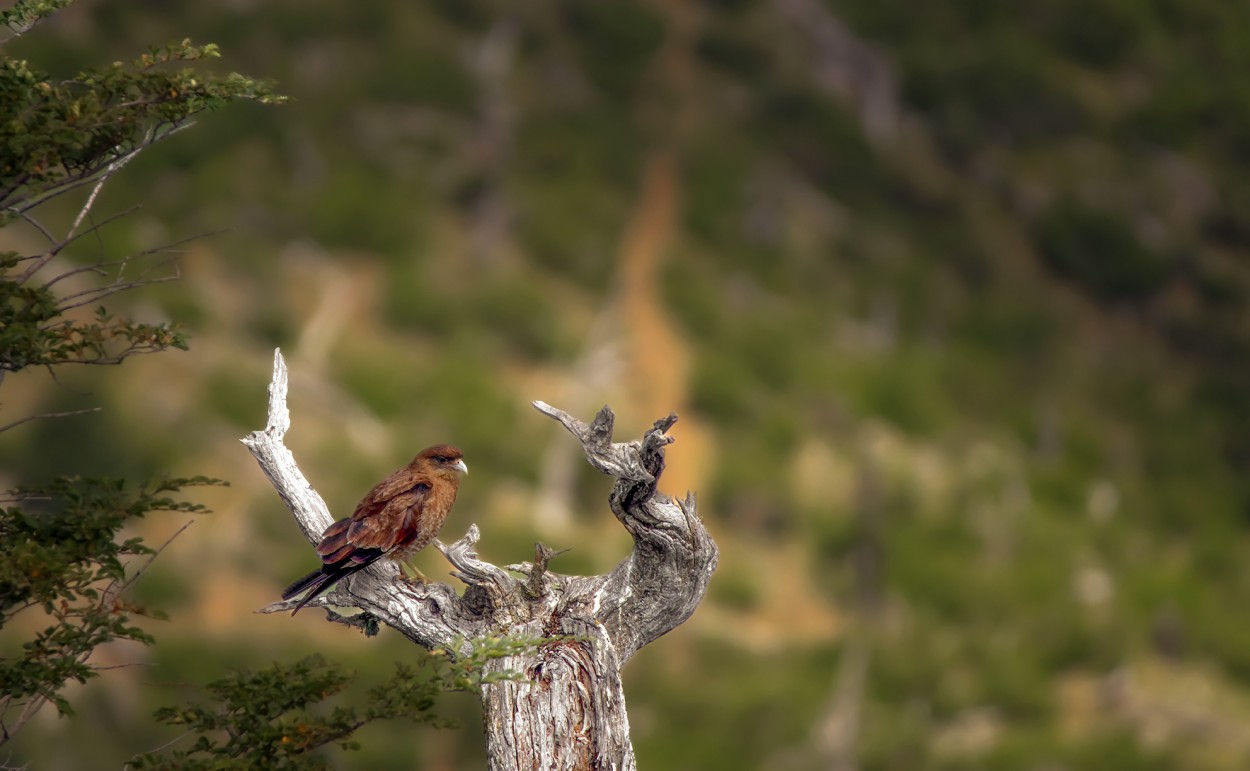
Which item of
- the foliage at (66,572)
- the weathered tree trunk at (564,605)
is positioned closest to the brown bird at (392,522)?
the weathered tree trunk at (564,605)

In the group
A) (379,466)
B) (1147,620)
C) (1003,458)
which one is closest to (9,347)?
(379,466)

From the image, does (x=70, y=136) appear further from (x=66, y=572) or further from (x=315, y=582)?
(x=315, y=582)

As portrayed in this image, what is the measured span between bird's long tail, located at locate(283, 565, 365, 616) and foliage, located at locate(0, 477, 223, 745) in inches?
24.5

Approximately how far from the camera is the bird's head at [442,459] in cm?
776

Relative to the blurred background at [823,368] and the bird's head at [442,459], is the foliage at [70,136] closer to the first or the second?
the bird's head at [442,459]

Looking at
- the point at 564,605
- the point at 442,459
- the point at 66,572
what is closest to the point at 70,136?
the point at 66,572

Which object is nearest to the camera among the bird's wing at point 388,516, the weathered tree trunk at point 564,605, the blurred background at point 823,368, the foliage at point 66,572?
the foliage at point 66,572

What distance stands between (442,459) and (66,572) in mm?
2186

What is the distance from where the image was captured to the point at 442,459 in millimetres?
7809

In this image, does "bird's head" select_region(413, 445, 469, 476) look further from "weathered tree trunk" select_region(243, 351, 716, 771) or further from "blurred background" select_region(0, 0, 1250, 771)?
"blurred background" select_region(0, 0, 1250, 771)

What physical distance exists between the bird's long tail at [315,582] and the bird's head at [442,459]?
43.8 inches

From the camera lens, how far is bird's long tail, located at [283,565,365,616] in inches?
255

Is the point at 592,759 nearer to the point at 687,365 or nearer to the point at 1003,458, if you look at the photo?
the point at 687,365

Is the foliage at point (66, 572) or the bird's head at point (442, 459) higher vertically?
the bird's head at point (442, 459)
